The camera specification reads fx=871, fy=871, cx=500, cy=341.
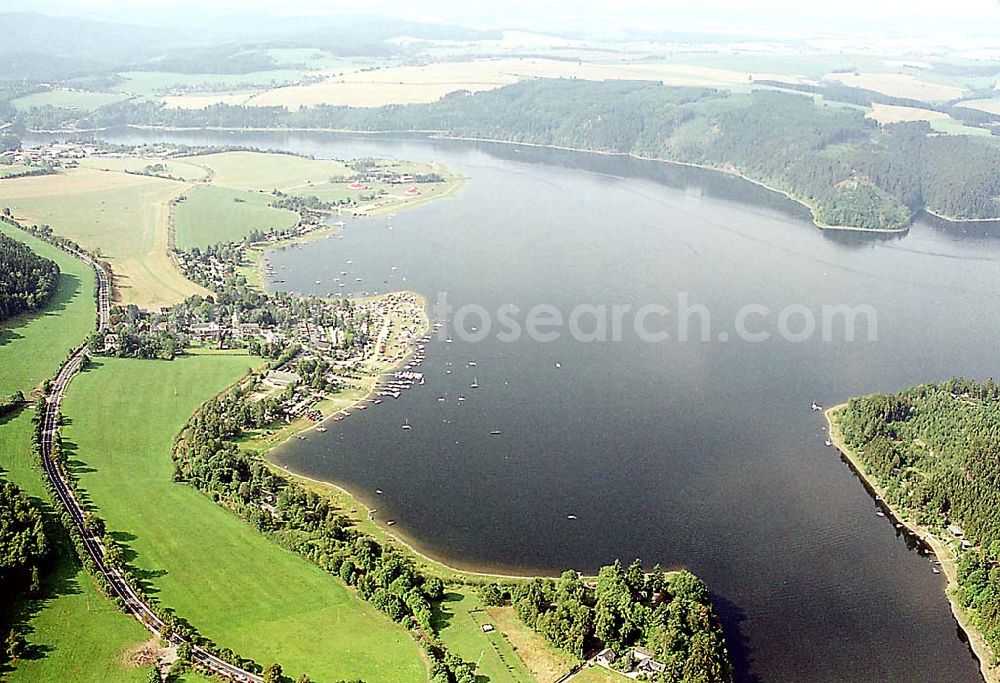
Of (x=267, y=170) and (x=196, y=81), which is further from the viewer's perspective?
(x=196, y=81)

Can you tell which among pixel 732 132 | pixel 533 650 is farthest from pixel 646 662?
pixel 732 132

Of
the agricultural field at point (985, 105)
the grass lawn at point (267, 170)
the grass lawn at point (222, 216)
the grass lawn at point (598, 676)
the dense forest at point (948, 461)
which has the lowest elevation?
the grass lawn at point (598, 676)

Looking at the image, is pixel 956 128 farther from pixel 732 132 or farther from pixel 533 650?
pixel 533 650

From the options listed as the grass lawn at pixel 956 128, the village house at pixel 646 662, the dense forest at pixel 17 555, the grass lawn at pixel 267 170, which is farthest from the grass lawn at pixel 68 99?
the village house at pixel 646 662

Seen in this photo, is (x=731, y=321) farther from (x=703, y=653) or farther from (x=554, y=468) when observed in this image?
(x=703, y=653)

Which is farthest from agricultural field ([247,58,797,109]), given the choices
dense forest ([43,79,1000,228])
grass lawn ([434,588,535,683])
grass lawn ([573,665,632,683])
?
grass lawn ([573,665,632,683])

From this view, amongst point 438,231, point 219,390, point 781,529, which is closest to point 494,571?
point 781,529

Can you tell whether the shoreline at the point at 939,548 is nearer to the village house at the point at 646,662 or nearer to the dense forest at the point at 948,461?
the dense forest at the point at 948,461
